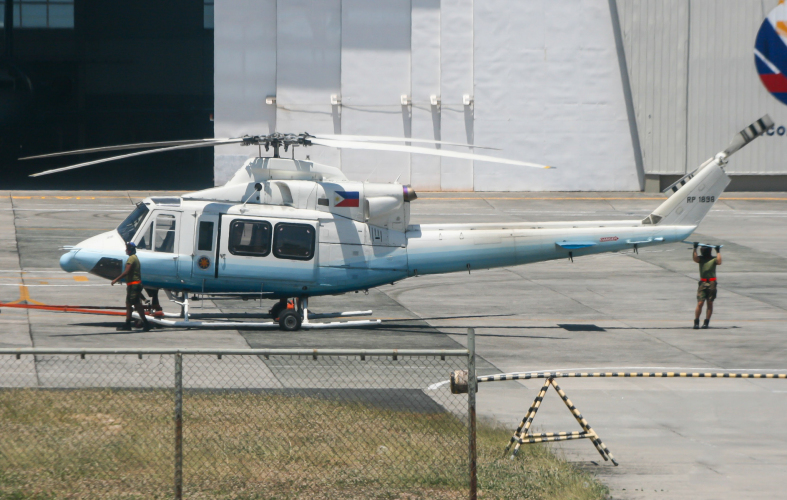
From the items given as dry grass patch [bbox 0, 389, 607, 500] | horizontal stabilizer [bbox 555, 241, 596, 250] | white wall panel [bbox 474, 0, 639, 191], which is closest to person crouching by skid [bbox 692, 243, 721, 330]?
horizontal stabilizer [bbox 555, 241, 596, 250]

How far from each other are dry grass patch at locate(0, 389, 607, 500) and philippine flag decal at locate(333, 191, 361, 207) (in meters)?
7.02

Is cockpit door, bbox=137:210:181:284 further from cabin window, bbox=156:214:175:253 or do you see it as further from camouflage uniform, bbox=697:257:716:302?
camouflage uniform, bbox=697:257:716:302

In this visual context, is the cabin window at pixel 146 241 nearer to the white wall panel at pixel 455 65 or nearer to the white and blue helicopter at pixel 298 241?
the white and blue helicopter at pixel 298 241

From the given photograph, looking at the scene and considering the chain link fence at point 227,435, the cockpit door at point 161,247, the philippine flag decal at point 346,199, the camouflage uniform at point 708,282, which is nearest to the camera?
the chain link fence at point 227,435

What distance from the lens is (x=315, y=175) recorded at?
1928 cm

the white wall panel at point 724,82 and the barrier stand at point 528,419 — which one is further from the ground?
the white wall panel at point 724,82

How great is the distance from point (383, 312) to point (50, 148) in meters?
42.5

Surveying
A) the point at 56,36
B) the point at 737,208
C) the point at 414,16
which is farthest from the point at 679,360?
the point at 56,36

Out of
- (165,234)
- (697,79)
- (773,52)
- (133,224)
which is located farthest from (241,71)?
(165,234)

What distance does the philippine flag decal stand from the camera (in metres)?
19.0

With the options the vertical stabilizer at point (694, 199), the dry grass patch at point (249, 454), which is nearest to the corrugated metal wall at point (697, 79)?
the vertical stabilizer at point (694, 199)

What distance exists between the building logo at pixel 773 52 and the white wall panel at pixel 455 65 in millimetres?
12449

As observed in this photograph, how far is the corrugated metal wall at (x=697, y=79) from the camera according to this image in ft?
136

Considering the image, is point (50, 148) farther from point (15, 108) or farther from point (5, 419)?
point (5, 419)
